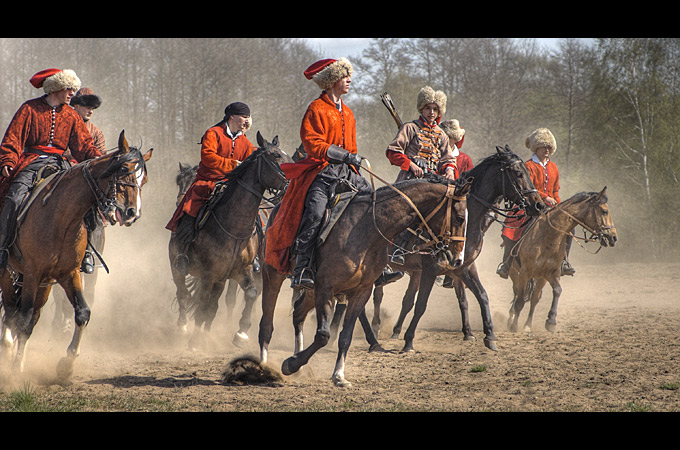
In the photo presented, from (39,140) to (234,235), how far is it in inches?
98.6

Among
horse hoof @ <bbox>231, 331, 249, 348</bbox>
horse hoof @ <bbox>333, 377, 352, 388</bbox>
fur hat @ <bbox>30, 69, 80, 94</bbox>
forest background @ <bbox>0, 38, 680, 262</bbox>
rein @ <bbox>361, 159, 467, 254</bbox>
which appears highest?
forest background @ <bbox>0, 38, 680, 262</bbox>

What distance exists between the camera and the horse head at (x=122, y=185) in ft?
21.5

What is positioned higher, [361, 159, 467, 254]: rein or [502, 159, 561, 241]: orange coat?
[502, 159, 561, 241]: orange coat

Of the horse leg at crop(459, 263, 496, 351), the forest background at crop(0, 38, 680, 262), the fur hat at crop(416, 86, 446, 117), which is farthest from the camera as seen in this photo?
the forest background at crop(0, 38, 680, 262)

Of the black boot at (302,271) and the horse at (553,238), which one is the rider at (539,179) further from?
the black boot at (302,271)

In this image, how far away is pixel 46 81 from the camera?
24.4ft

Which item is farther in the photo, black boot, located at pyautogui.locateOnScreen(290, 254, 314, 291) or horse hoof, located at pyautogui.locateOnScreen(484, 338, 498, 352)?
horse hoof, located at pyautogui.locateOnScreen(484, 338, 498, 352)

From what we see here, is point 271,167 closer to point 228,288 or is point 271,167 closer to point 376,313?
point 228,288

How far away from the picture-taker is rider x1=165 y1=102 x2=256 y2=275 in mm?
9055

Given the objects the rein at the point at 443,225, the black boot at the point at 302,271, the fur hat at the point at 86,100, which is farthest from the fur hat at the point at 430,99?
the fur hat at the point at 86,100

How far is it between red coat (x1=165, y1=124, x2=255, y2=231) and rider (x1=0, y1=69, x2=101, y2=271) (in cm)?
172

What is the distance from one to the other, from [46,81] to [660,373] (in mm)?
7064

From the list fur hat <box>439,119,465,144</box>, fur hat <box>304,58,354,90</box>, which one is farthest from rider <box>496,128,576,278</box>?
fur hat <box>304,58,354,90</box>

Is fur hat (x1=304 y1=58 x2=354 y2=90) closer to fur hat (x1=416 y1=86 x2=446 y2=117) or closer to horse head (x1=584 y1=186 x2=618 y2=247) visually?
fur hat (x1=416 y1=86 x2=446 y2=117)
